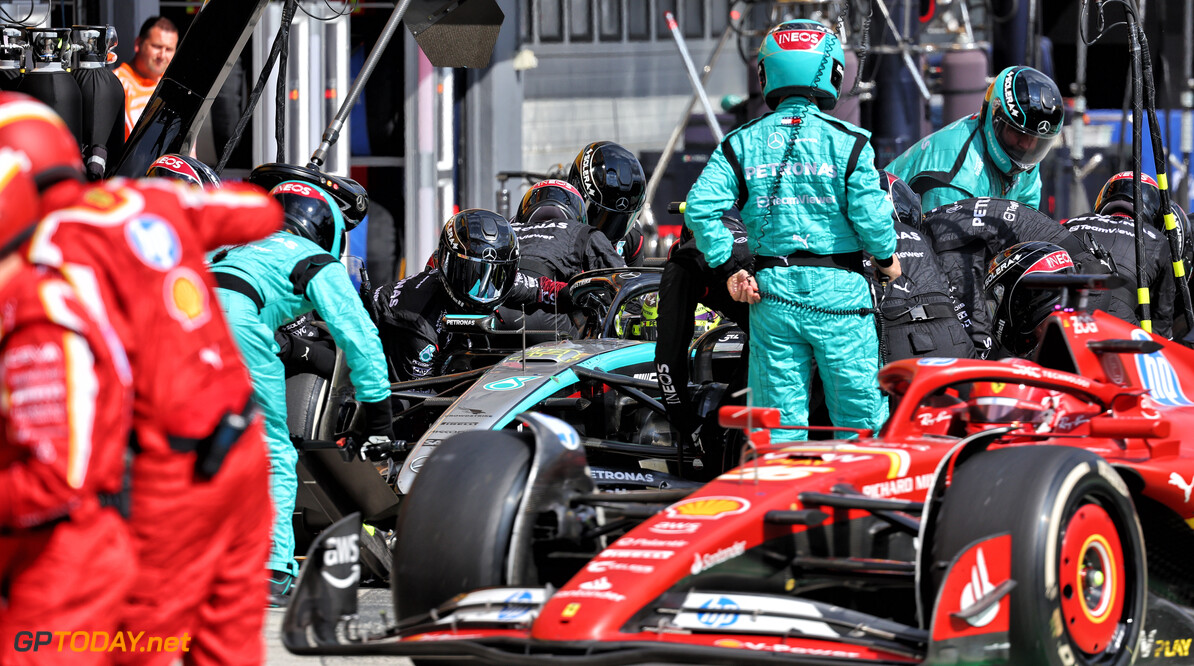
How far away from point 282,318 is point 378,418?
1.73 ft

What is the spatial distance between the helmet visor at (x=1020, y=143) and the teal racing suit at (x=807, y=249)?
2.45 metres

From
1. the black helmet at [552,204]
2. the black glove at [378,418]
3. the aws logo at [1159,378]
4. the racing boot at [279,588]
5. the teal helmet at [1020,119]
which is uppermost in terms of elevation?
the teal helmet at [1020,119]

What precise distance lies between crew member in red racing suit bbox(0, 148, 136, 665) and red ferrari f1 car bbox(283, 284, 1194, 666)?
2.77ft

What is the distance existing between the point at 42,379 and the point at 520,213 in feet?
24.1

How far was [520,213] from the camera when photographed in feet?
32.9

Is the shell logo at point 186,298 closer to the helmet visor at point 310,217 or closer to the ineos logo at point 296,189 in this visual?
the helmet visor at point 310,217

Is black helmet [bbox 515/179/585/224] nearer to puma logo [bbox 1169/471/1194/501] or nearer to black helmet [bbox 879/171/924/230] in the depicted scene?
black helmet [bbox 879/171/924/230]

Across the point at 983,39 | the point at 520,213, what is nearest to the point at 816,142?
the point at 520,213

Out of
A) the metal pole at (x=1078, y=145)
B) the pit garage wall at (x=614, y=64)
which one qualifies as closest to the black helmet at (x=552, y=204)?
the pit garage wall at (x=614, y=64)

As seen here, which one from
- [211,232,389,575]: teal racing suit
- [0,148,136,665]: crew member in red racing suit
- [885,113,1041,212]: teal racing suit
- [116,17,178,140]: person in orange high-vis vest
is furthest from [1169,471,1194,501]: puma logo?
[116,17,178,140]: person in orange high-vis vest

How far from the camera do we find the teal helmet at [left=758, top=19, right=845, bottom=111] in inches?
233

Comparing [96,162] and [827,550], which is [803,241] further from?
[96,162]

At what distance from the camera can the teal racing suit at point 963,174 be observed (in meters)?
8.07

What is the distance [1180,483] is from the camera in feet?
14.6
